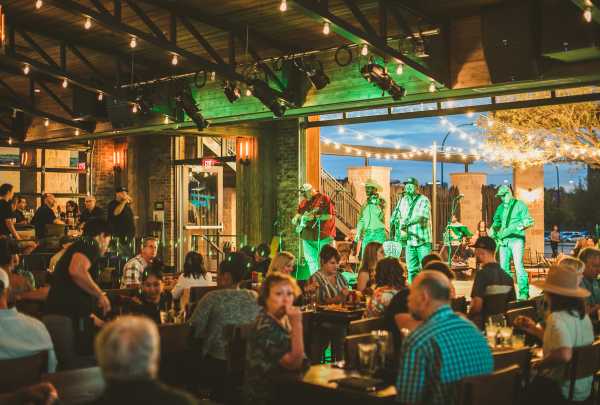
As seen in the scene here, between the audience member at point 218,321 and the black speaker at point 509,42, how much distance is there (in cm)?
528

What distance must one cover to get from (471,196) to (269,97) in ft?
32.0

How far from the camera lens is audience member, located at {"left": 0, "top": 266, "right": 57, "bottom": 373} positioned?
4.31 m

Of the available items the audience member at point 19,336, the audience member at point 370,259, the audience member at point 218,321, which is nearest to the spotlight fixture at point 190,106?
the audience member at point 370,259

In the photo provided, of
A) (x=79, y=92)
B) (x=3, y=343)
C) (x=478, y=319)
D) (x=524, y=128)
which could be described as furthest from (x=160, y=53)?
(x=3, y=343)

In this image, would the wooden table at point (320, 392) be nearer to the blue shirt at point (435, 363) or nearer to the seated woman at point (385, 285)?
the blue shirt at point (435, 363)

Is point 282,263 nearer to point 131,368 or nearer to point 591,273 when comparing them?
point 591,273

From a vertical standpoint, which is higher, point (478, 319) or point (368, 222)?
point (368, 222)

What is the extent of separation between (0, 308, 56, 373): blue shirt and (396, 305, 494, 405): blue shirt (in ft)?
6.75

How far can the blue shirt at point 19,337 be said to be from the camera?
4.31 m

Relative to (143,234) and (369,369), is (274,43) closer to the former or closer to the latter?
(143,234)

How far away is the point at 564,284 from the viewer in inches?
187

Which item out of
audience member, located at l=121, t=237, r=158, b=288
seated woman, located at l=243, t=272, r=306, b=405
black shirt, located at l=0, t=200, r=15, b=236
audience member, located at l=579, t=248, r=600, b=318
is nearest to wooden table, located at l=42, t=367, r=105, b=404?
seated woman, located at l=243, t=272, r=306, b=405

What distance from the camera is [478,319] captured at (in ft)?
22.2

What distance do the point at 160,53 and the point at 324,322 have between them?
7.73m
